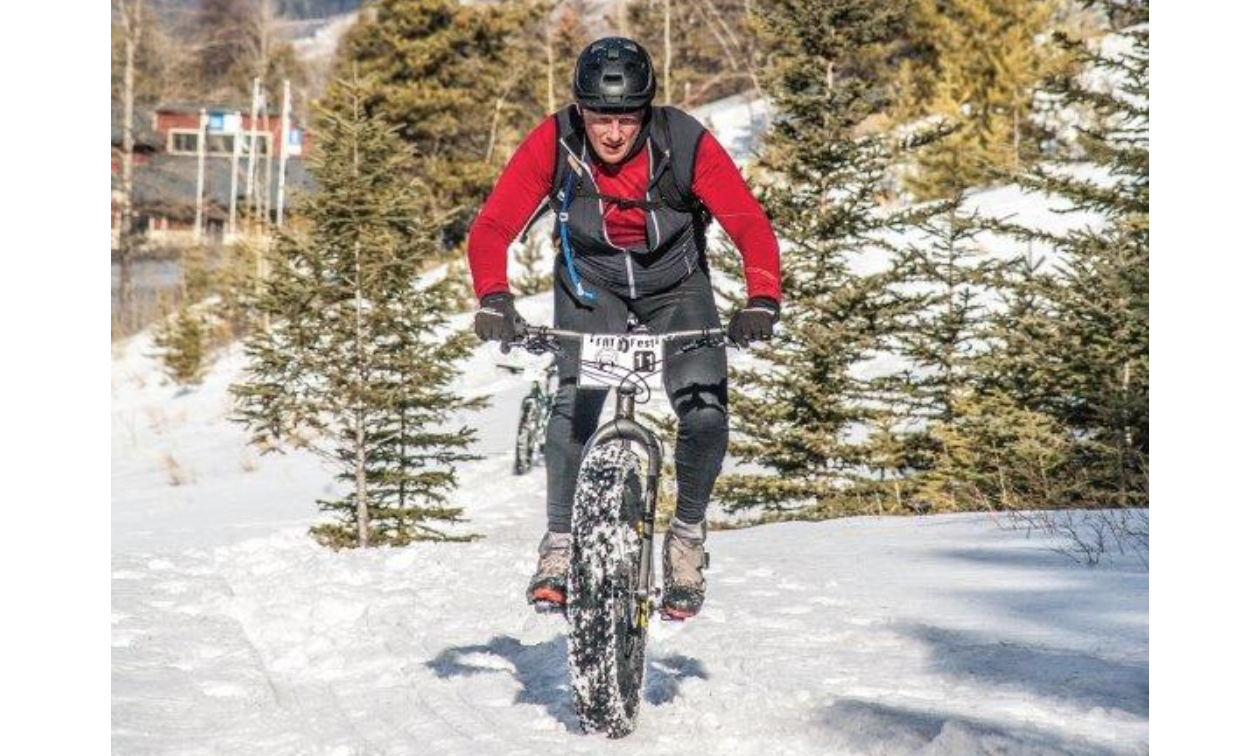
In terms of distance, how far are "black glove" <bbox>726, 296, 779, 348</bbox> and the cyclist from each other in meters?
0.16

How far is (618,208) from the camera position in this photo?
580 centimetres

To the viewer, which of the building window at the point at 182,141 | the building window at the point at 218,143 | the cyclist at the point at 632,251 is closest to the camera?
the cyclist at the point at 632,251

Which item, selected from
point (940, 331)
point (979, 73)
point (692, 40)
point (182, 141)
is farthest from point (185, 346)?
point (182, 141)

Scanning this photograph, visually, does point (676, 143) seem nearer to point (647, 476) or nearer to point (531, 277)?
point (647, 476)

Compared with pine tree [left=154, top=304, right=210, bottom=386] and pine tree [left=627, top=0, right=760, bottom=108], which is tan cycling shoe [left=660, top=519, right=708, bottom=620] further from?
pine tree [left=627, top=0, right=760, bottom=108]

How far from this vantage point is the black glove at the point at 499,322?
536 cm

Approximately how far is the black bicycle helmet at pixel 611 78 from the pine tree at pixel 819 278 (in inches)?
321

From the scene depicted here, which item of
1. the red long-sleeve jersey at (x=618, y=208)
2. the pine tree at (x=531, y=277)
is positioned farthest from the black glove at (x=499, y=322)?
the pine tree at (x=531, y=277)

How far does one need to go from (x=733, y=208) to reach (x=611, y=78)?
2.38 ft

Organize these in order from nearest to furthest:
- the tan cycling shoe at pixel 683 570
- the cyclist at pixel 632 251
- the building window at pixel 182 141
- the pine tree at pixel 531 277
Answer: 1. the cyclist at pixel 632 251
2. the tan cycling shoe at pixel 683 570
3. the pine tree at pixel 531 277
4. the building window at pixel 182 141

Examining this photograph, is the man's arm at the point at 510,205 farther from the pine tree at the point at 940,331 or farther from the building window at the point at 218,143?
the building window at the point at 218,143

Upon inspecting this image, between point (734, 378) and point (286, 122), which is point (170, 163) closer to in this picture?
point (286, 122)

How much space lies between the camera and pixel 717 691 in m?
5.93
